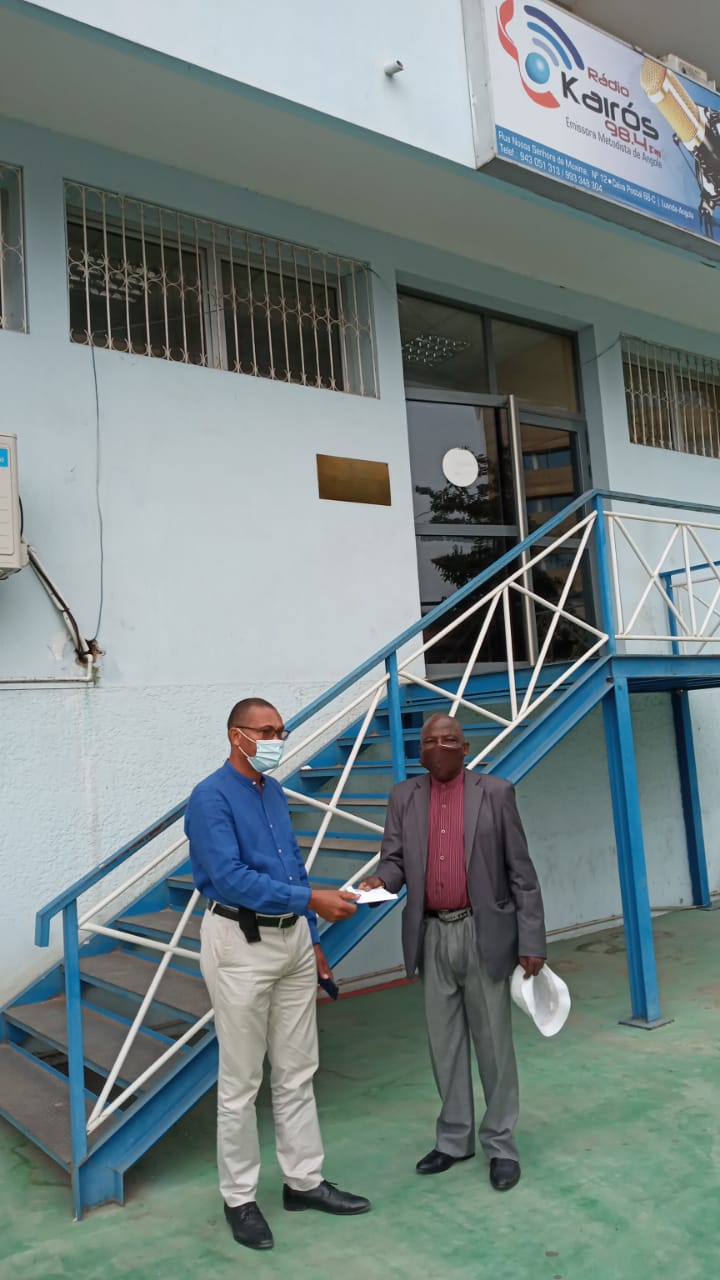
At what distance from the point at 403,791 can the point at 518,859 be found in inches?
19.7

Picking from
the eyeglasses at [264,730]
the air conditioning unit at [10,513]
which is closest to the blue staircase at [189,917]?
the eyeglasses at [264,730]

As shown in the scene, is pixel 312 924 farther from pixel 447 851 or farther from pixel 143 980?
pixel 143 980

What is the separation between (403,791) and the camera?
147 inches

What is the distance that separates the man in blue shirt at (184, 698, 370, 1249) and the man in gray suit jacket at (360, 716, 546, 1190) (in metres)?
0.34

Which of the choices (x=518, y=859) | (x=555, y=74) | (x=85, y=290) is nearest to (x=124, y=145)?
(x=85, y=290)

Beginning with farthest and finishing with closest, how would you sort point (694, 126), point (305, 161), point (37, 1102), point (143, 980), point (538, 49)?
point (694, 126)
point (538, 49)
point (305, 161)
point (143, 980)
point (37, 1102)

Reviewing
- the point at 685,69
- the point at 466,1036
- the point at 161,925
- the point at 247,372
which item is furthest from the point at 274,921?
the point at 685,69

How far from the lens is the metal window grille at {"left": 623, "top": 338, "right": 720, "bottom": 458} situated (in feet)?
27.2

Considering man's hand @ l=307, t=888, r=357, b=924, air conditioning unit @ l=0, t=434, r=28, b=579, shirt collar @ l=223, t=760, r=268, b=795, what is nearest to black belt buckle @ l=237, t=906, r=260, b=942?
man's hand @ l=307, t=888, r=357, b=924

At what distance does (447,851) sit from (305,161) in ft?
13.3

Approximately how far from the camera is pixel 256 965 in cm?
317

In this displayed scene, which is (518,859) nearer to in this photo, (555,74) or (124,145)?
(124,145)

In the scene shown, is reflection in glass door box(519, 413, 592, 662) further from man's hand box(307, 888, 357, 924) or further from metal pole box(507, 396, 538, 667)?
man's hand box(307, 888, 357, 924)

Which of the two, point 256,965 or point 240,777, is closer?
point 256,965
